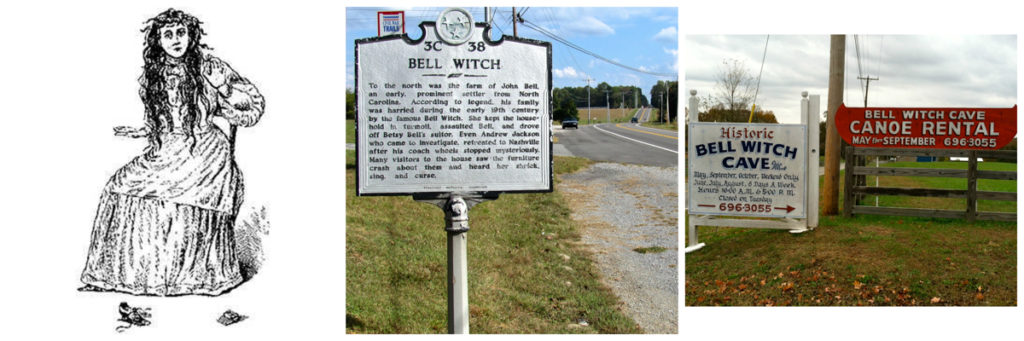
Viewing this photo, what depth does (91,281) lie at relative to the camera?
15.9 feet

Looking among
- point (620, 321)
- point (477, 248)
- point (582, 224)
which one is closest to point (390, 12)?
point (477, 248)

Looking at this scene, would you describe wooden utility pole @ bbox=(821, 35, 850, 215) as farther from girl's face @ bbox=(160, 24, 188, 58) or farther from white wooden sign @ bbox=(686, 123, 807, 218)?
girl's face @ bbox=(160, 24, 188, 58)

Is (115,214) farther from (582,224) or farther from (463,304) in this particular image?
(582,224)

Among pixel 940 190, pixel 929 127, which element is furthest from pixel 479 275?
pixel 940 190

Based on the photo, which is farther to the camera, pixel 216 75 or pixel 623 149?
pixel 623 149

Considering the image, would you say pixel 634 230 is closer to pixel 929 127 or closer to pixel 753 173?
pixel 753 173

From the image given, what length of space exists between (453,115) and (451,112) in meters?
0.02

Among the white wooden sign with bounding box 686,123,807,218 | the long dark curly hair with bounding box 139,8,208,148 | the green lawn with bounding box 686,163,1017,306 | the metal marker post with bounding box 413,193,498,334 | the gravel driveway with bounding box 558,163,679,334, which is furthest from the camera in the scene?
the white wooden sign with bounding box 686,123,807,218

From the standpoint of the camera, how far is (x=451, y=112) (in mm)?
4539

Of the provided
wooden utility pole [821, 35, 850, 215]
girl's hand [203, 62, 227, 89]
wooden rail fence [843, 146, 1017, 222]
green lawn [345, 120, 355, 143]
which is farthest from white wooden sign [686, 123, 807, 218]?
green lawn [345, 120, 355, 143]

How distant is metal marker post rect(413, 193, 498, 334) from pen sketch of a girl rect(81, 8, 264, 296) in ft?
4.64

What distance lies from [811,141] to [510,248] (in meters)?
3.69

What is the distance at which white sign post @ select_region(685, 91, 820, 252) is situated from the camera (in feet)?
26.2

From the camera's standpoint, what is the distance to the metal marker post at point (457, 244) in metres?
4.63
